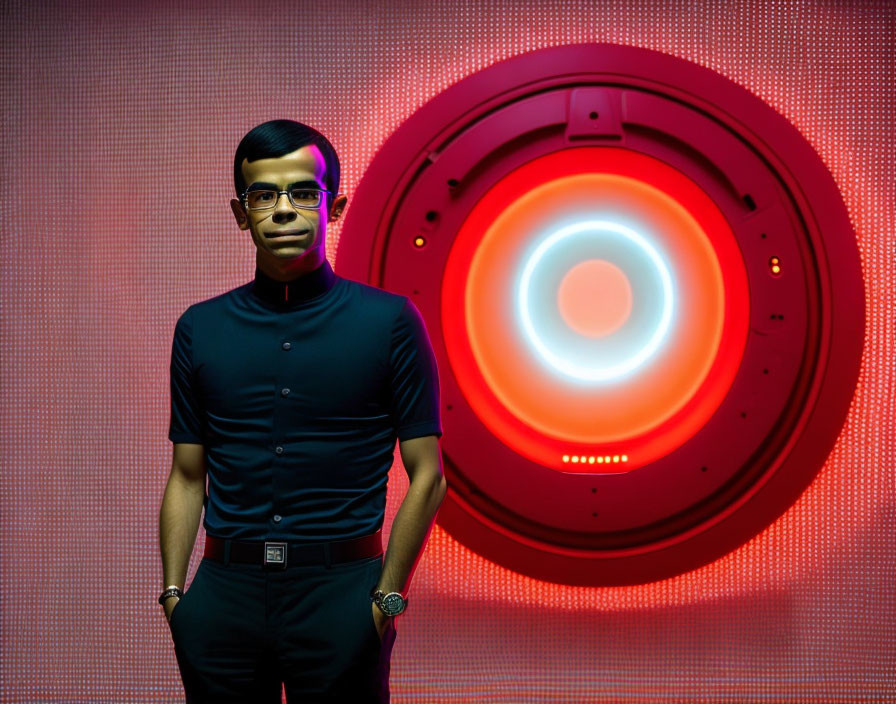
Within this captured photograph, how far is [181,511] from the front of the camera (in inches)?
58.7

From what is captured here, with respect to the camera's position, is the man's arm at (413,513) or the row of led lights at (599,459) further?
the row of led lights at (599,459)

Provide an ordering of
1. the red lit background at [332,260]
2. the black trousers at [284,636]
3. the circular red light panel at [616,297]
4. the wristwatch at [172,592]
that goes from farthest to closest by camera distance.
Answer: the red lit background at [332,260] < the circular red light panel at [616,297] < the wristwatch at [172,592] < the black trousers at [284,636]

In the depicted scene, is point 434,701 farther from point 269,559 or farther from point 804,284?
point 804,284

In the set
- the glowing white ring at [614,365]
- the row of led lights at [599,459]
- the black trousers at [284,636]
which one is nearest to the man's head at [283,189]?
the black trousers at [284,636]

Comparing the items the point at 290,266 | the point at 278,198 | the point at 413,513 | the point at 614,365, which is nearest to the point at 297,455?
the point at 413,513

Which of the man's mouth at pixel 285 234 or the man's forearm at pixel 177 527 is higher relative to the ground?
the man's mouth at pixel 285 234

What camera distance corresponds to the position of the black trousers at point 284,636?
1.35 meters

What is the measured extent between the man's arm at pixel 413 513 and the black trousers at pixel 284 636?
58 millimetres

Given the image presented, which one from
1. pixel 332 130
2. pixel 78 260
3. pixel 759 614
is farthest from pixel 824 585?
pixel 78 260

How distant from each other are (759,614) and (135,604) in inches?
64.2

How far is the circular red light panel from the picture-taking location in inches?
79.4

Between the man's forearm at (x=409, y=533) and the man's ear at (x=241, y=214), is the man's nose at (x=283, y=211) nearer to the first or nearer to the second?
the man's ear at (x=241, y=214)

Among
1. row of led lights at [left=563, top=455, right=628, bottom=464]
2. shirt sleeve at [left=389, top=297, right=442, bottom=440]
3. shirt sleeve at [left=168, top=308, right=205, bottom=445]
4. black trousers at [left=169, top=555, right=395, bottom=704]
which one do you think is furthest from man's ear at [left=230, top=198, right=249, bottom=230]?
row of led lights at [left=563, top=455, right=628, bottom=464]

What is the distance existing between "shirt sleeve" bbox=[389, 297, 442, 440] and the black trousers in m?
0.26
